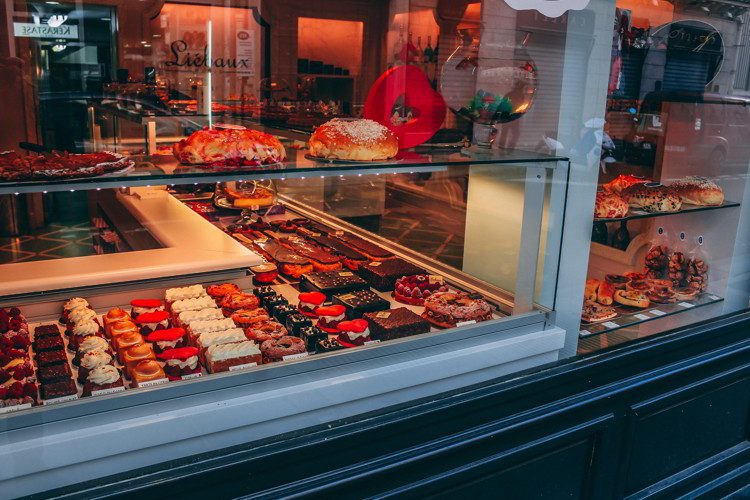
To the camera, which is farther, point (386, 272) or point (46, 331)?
point (386, 272)

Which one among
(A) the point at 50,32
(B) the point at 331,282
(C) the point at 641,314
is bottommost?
(C) the point at 641,314

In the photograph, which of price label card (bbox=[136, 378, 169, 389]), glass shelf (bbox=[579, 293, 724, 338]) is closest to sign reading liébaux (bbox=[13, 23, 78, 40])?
price label card (bbox=[136, 378, 169, 389])

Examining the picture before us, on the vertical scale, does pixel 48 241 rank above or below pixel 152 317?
below

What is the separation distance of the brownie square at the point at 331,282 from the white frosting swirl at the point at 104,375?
3.01 ft

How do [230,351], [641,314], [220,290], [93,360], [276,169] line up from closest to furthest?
[276,169] < [93,360] < [230,351] < [220,290] < [641,314]

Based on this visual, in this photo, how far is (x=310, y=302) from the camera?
247 centimetres

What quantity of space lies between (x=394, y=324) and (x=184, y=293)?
85 cm

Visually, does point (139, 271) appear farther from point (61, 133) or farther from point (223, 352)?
point (61, 133)

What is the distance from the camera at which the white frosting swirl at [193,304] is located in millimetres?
2352

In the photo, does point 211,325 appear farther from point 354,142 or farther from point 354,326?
point 354,142

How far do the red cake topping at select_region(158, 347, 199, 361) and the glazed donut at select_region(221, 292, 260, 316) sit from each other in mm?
385

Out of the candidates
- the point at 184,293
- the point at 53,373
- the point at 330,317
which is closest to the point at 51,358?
the point at 53,373

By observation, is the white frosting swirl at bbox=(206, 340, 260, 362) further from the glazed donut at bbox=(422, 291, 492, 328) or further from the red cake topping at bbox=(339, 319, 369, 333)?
the glazed donut at bbox=(422, 291, 492, 328)

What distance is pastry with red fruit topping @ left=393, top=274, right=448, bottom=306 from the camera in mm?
2562
